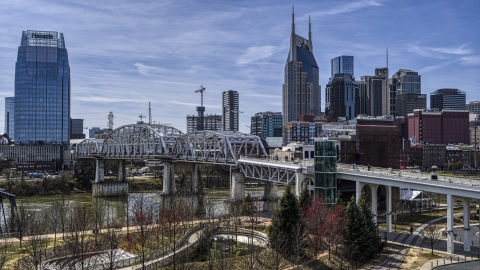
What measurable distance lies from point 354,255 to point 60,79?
17675cm

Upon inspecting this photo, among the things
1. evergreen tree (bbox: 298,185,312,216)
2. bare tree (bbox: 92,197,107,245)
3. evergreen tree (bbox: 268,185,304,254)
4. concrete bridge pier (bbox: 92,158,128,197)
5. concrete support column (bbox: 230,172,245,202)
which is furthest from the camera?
concrete bridge pier (bbox: 92,158,128,197)

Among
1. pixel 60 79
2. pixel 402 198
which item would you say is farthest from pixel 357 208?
pixel 60 79

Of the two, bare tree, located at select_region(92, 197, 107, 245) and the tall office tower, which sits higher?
the tall office tower

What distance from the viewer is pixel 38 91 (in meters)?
196

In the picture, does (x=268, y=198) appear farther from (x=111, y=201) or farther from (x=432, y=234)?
(x=111, y=201)

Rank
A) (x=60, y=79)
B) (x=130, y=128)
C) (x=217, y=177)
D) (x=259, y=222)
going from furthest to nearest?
(x=60, y=79) < (x=217, y=177) < (x=130, y=128) < (x=259, y=222)

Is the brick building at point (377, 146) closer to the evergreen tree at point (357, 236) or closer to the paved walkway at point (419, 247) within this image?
the paved walkway at point (419, 247)

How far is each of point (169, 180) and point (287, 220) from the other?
61.6 m

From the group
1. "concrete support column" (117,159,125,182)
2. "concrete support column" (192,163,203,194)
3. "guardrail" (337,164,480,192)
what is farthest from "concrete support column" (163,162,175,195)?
"guardrail" (337,164,480,192)

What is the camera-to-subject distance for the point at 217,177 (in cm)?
16012

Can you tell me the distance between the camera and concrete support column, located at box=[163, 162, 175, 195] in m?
107

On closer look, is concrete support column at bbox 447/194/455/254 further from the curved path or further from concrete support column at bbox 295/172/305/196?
concrete support column at bbox 295/172/305/196

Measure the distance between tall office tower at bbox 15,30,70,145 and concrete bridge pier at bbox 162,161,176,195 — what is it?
3972 inches

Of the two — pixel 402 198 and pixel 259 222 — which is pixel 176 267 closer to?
pixel 259 222
